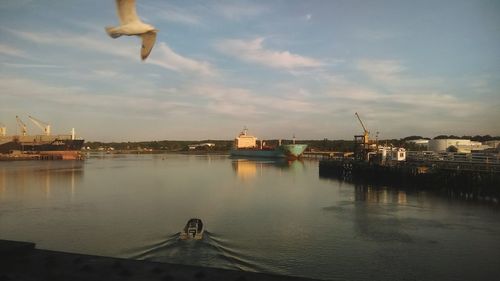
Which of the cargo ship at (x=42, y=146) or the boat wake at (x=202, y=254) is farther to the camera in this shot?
the cargo ship at (x=42, y=146)

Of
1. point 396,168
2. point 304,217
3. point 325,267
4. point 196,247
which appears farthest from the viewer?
point 396,168

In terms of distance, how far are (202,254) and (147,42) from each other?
32.3ft

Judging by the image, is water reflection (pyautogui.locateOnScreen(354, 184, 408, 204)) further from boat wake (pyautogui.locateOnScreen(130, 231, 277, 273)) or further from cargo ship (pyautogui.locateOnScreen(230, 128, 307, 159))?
cargo ship (pyautogui.locateOnScreen(230, 128, 307, 159))

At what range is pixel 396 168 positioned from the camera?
42.6 m

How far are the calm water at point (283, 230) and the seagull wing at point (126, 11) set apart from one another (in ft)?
31.1

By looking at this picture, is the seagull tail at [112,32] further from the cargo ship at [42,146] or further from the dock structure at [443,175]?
the cargo ship at [42,146]

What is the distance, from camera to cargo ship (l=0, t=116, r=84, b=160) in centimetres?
11669

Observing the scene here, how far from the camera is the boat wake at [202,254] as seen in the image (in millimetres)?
13477

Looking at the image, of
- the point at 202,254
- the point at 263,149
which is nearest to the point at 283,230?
the point at 202,254

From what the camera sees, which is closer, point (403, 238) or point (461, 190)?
point (403, 238)

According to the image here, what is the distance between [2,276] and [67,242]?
12.2 m

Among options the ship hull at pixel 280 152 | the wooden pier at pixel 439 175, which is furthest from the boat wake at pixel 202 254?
the ship hull at pixel 280 152

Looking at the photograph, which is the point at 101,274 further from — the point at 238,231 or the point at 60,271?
the point at 238,231

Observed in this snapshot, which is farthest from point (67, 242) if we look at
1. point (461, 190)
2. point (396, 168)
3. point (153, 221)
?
point (396, 168)
